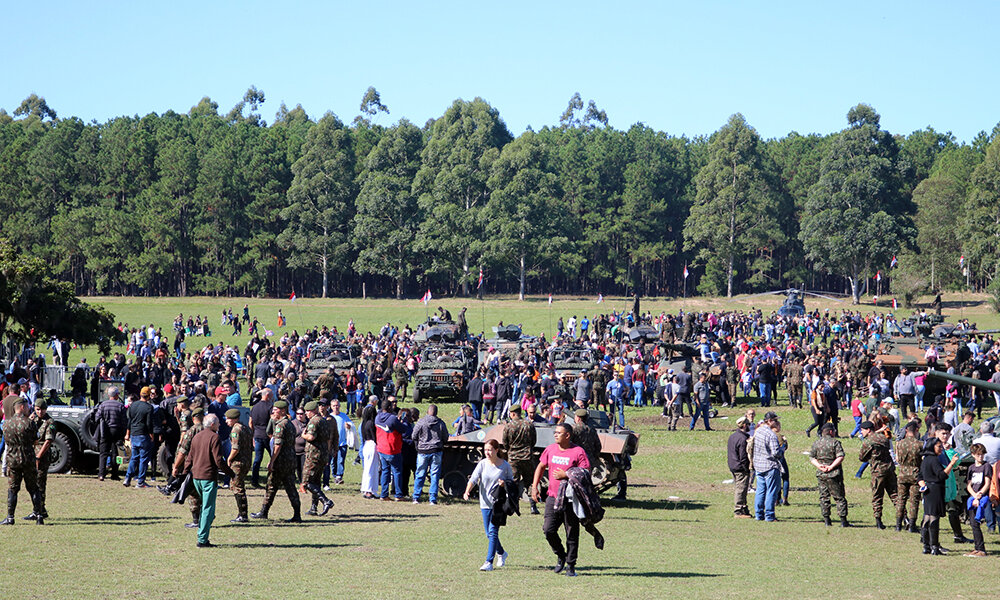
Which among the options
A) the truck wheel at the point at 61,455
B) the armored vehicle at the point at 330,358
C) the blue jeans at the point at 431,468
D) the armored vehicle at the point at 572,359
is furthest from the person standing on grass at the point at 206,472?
the armored vehicle at the point at 572,359

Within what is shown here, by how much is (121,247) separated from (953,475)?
284ft

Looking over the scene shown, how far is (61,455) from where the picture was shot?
17.8 m

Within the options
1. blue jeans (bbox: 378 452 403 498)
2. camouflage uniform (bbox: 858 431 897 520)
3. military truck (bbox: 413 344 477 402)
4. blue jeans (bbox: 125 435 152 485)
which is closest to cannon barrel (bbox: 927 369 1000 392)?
camouflage uniform (bbox: 858 431 897 520)

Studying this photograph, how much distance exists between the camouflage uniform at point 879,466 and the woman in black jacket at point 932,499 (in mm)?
1625

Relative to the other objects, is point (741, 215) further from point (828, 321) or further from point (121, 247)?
point (121, 247)

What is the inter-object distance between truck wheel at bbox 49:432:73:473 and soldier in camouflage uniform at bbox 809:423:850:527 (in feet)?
37.5

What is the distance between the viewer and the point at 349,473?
66.2ft

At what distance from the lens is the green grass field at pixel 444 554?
10508mm

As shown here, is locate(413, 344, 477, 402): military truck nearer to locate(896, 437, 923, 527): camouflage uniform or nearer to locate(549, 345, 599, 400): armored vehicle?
locate(549, 345, 599, 400): armored vehicle

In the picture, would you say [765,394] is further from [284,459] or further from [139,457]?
[284,459]

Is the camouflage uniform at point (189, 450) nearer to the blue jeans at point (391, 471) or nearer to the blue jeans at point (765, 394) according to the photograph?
the blue jeans at point (391, 471)

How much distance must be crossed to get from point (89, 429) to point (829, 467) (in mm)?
11087

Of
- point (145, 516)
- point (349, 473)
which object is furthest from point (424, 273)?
point (145, 516)

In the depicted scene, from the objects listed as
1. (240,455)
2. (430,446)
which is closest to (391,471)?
(430,446)
